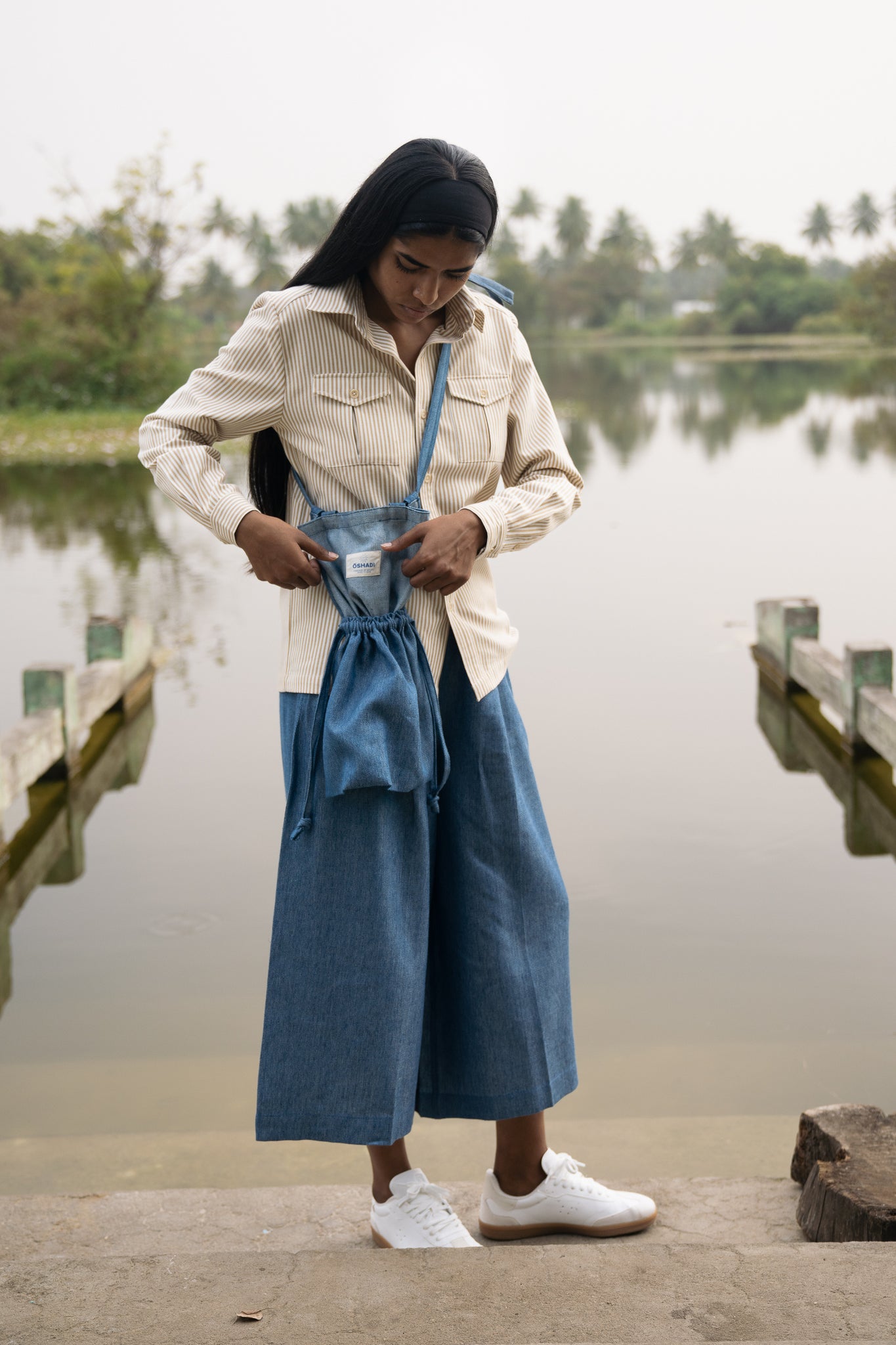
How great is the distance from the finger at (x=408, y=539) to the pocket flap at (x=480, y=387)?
0.21m

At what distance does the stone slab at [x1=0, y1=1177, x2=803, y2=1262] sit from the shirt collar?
1325 millimetres

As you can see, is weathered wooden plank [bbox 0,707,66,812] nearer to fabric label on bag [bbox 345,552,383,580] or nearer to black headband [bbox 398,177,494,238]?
fabric label on bag [bbox 345,552,383,580]

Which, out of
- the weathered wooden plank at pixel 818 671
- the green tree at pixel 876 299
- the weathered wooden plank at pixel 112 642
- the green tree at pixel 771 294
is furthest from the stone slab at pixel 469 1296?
the green tree at pixel 771 294

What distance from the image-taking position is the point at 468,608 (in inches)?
75.8

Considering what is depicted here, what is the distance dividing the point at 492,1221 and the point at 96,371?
23339 millimetres

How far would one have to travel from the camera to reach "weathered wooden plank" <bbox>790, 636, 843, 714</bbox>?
5.24 m

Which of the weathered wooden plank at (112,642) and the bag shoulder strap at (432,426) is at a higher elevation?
the bag shoulder strap at (432,426)

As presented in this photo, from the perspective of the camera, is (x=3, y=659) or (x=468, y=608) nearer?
(x=468, y=608)

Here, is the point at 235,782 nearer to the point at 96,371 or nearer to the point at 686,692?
the point at 686,692

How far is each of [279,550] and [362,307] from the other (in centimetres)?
36

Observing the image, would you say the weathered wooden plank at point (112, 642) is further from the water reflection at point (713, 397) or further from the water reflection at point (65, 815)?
the water reflection at point (713, 397)

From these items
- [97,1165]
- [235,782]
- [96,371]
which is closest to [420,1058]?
[97,1165]

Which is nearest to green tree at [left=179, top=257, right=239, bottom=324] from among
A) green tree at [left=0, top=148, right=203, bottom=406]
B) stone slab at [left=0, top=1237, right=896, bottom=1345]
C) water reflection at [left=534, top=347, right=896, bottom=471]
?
water reflection at [left=534, top=347, right=896, bottom=471]

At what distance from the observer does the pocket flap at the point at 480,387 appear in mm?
1874
